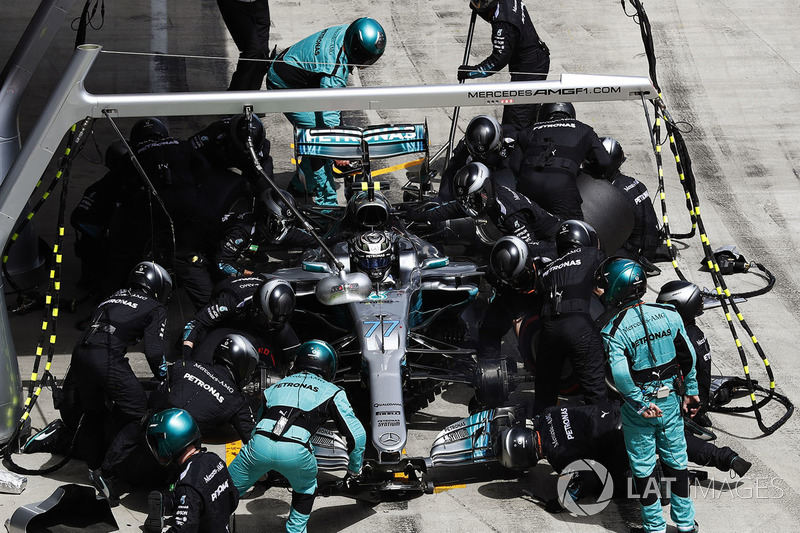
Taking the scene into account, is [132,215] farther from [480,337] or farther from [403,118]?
[403,118]

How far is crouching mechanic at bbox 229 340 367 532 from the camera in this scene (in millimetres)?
7770

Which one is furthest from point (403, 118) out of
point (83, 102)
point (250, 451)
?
point (250, 451)

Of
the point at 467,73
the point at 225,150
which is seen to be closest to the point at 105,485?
the point at 225,150

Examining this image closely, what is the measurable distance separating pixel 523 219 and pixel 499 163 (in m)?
1.16

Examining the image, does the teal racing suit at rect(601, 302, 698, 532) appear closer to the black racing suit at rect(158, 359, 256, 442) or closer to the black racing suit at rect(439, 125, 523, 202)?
the black racing suit at rect(158, 359, 256, 442)

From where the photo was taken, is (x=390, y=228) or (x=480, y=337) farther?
(x=390, y=228)

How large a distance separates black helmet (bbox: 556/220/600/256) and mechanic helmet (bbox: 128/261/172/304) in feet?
11.7

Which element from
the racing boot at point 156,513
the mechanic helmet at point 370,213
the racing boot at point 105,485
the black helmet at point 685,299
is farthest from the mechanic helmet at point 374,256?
the racing boot at point 156,513

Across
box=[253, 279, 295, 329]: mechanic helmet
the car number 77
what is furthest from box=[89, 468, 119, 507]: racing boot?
the car number 77

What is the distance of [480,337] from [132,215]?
12.6ft

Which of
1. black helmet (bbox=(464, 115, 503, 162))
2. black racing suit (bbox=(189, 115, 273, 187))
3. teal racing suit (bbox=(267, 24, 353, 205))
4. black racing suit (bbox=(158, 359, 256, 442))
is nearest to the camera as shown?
black racing suit (bbox=(158, 359, 256, 442))

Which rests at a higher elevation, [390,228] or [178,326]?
[390,228]

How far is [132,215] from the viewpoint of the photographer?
11266 millimetres

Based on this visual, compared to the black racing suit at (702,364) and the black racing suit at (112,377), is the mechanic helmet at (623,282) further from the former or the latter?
the black racing suit at (112,377)
